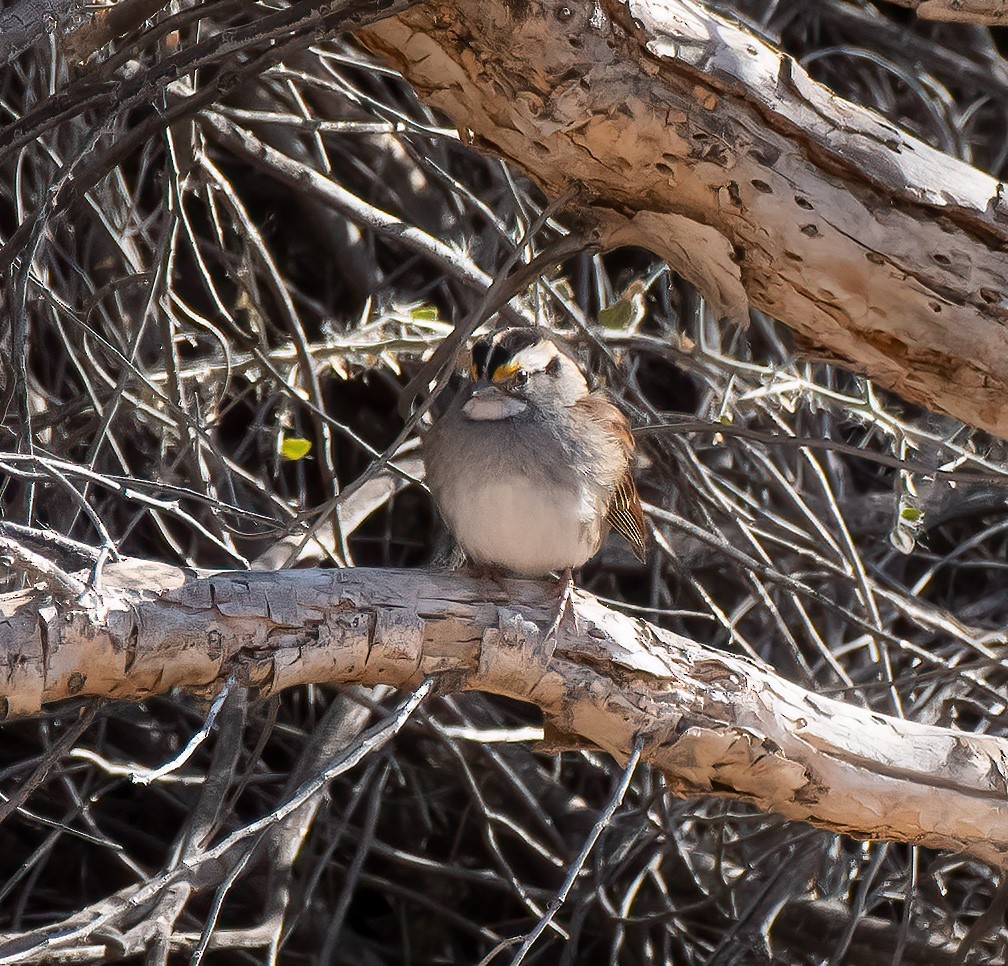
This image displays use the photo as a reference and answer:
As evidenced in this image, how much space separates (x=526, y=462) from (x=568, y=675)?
0.63 metres

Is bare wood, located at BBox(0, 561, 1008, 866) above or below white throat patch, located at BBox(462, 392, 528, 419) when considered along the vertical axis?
below

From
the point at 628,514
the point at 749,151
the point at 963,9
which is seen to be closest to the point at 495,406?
the point at 628,514

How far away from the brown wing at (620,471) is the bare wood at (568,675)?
1.61 feet

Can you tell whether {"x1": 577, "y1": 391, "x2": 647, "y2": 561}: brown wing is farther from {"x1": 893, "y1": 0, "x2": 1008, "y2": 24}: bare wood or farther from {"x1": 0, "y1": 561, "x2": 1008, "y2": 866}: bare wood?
{"x1": 893, "y1": 0, "x2": 1008, "y2": 24}: bare wood

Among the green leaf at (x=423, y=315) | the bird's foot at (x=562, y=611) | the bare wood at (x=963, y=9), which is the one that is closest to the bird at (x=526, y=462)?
the green leaf at (x=423, y=315)

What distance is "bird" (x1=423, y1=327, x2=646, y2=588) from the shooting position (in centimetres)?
268

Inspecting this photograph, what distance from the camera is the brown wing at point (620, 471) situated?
2850mm

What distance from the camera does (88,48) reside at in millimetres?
2400

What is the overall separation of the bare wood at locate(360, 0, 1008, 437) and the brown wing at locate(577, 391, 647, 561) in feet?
1.99

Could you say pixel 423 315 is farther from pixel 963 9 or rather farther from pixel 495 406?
pixel 963 9

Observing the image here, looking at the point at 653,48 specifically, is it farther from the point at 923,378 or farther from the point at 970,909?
the point at 970,909

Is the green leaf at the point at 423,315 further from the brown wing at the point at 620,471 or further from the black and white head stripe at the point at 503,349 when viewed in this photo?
the brown wing at the point at 620,471

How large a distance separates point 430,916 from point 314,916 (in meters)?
0.51

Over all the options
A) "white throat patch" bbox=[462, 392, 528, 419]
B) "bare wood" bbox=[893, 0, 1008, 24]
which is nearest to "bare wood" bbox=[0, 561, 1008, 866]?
"white throat patch" bbox=[462, 392, 528, 419]
